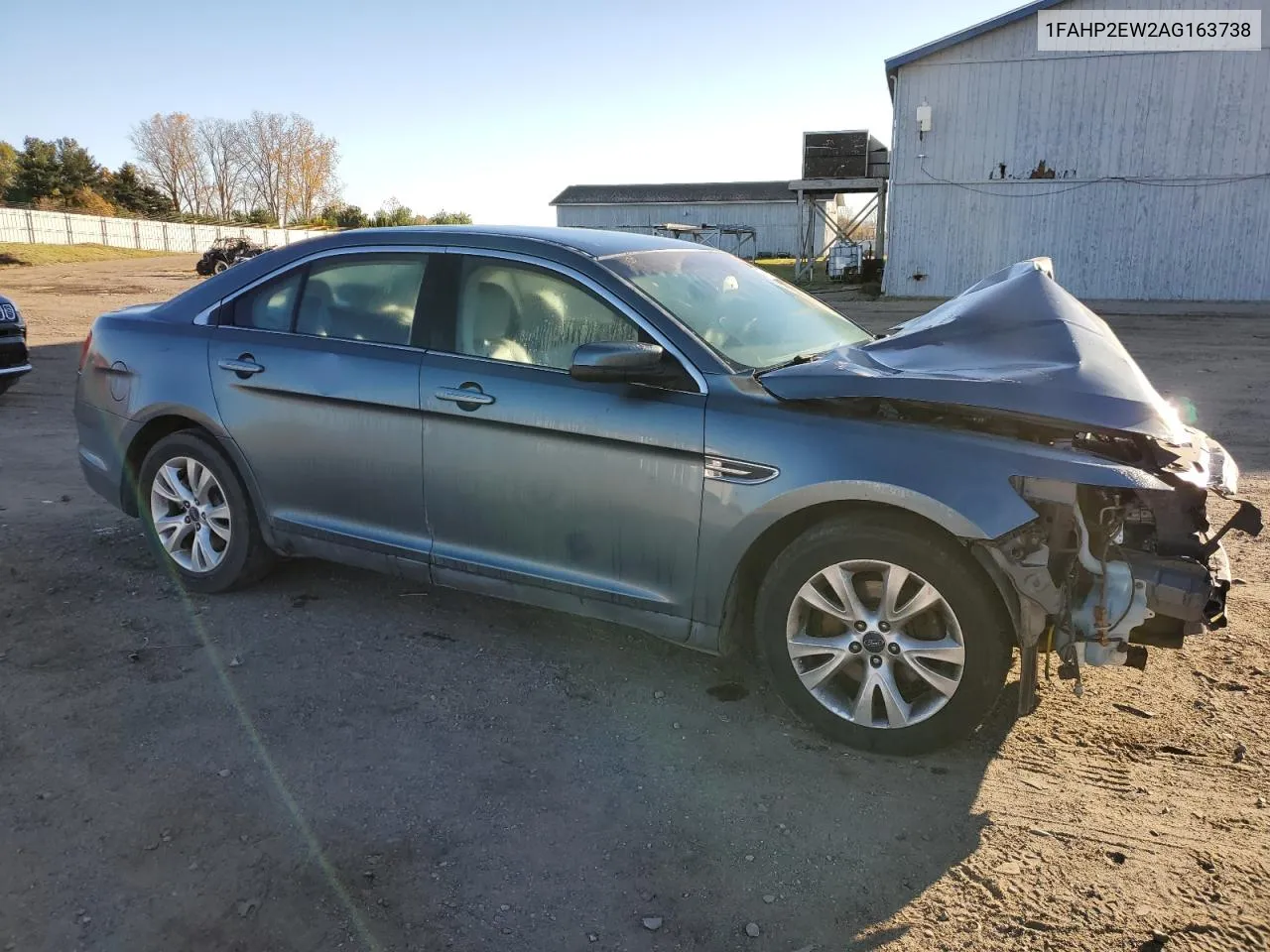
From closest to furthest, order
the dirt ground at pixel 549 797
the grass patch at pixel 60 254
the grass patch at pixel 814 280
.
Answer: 1. the dirt ground at pixel 549 797
2. the grass patch at pixel 814 280
3. the grass patch at pixel 60 254

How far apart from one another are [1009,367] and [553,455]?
168 cm

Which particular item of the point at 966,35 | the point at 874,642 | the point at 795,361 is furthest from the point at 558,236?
the point at 966,35

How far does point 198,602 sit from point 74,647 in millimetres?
604

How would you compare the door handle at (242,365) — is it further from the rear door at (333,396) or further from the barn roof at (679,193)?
the barn roof at (679,193)

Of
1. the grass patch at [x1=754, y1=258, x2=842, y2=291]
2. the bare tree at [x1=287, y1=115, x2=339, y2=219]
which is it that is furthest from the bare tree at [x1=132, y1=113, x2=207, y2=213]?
the grass patch at [x1=754, y1=258, x2=842, y2=291]

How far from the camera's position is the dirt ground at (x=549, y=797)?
2.50 meters

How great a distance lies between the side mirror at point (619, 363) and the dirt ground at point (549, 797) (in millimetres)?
1261

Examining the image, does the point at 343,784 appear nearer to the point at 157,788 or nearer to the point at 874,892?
the point at 157,788

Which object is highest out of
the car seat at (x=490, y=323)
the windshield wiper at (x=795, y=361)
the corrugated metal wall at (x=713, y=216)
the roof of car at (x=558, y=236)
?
the corrugated metal wall at (x=713, y=216)

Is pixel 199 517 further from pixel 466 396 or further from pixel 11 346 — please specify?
pixel 11 346

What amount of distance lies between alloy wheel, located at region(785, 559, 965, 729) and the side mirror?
3.10ft

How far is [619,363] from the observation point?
3.38 m

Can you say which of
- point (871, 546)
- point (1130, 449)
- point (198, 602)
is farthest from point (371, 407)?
point (1130, 449)

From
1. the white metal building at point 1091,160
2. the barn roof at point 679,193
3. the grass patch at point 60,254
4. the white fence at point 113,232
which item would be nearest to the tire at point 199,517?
the white metal building at point 1091,160
